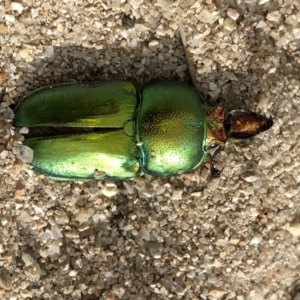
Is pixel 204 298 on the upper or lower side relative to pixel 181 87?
lower

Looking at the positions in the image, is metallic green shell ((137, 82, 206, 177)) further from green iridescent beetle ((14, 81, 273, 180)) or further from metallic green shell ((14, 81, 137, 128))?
metallic green shell ((14, 81, 137, 128))

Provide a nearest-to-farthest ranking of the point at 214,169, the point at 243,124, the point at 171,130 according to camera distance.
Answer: the point at 171,130
the point at 243,124
the point at 214,169

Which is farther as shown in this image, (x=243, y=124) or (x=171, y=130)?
(x=243, y=124)

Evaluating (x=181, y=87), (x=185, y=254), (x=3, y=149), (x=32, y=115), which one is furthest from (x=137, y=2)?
(x=185, y=254)


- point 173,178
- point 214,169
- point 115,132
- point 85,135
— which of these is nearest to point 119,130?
point 115,132

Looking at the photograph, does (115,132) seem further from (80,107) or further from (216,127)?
(216,127)

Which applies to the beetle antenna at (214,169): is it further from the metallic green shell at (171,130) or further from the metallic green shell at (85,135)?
the metallic green shell at (85,135)

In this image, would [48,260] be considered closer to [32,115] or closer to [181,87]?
[32,115]
